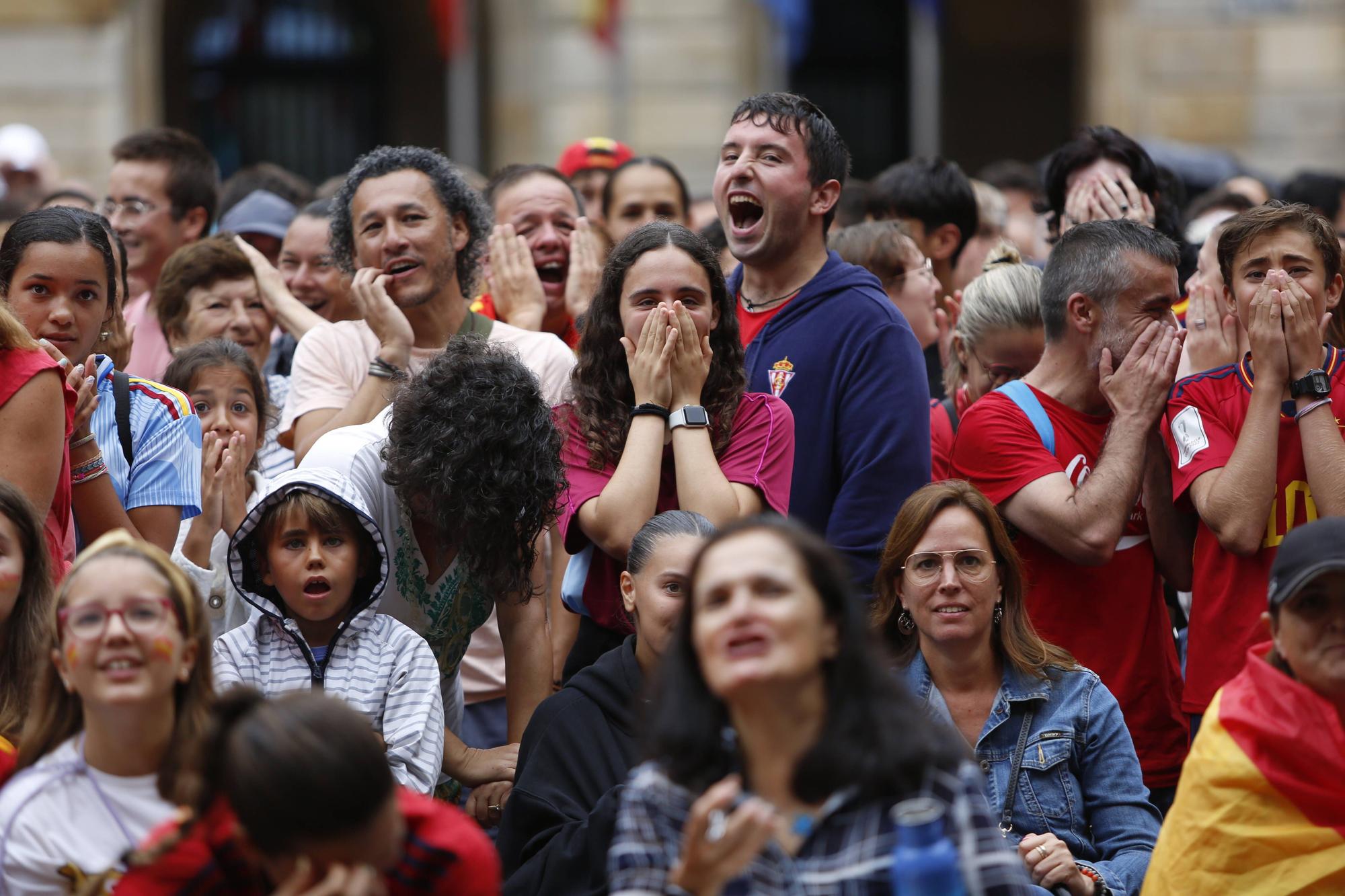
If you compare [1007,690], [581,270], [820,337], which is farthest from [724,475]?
[581,270]

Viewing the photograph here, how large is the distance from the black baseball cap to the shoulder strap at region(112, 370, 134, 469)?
9.99 ft

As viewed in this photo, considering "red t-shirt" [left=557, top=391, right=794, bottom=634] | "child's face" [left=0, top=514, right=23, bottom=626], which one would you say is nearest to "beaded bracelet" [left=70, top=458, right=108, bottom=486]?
"child's face" [left=0, top=514, right=23, bottom=626]

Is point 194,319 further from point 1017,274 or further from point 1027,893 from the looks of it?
point 1027,893

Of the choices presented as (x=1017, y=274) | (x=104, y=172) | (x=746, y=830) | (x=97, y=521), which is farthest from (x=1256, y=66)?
(x=746, y=830)

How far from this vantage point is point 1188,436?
4.93m

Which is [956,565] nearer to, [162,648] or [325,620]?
[325,620]

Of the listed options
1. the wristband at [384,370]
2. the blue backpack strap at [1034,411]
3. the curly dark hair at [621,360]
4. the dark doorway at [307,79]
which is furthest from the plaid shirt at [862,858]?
the dark doorway at [307,79]

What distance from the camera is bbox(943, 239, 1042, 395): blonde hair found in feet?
19.1

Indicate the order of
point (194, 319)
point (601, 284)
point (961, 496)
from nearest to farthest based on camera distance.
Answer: point (961, 496)
point (601, 284)
point (194, 319)

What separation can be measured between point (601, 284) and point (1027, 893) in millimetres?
2426

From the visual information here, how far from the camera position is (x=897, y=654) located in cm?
482

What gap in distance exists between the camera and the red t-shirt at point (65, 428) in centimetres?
450

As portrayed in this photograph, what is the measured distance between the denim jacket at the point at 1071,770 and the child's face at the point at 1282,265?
1.17m

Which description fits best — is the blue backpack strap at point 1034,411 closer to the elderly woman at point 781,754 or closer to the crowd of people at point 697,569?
the crowd of people at point 697,569
